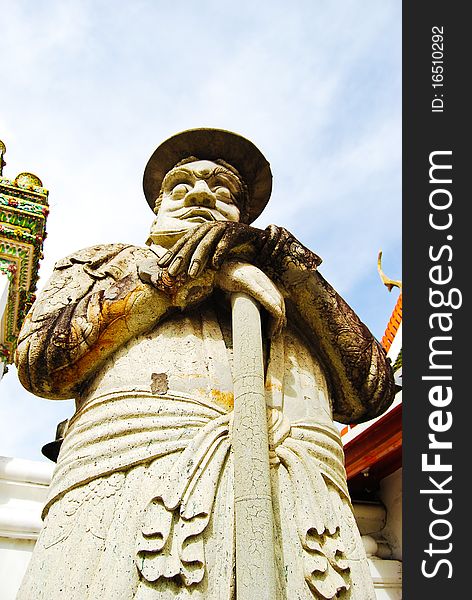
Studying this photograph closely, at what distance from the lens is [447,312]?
8.87ft

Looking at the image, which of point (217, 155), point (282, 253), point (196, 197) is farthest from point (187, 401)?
point (217, 155)

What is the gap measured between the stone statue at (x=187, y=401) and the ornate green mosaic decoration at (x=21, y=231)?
4748 mm

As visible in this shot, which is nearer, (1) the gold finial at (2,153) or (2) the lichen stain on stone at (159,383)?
(2) the lichen stain on stone at (159,383)

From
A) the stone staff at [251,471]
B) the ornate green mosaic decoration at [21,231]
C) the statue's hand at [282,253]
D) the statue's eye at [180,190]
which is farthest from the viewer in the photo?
the ornate green mosaic decoration at [21,231]

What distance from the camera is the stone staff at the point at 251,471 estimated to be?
161cm

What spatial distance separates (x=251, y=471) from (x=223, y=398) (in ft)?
1.20

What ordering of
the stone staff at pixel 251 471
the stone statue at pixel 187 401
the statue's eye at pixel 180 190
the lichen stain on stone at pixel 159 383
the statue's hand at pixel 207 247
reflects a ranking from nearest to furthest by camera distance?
1. the stone staff at pixel 251 471
2. the stone statue at pixel 187 401
3. the lichen stain on stone at pixel 159 383
4. the statue's hand at pixel 207 247
5. the statue's eye at pixel 180 190

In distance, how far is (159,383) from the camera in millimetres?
2070

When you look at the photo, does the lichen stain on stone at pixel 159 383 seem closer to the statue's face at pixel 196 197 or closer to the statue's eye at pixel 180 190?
the statue's face at pixel 196 197

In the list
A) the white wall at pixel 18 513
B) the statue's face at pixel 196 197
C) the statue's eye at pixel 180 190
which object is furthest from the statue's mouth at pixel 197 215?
the white wall at pixel 18 513

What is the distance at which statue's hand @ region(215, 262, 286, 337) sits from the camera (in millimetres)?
2238

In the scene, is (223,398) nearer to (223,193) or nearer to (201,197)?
(201,197)

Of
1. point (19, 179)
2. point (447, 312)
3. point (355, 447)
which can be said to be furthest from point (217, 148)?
point (19, 179)

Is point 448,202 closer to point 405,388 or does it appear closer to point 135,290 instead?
point 405,388
